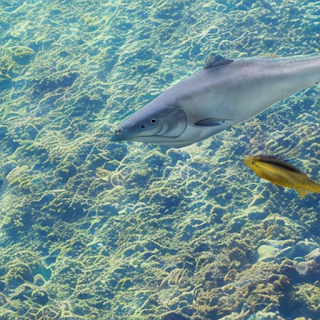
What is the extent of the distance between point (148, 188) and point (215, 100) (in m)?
2.78

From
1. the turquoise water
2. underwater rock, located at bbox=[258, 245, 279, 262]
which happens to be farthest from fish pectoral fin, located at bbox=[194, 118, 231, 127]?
underwater rock, located at bbox=[258, 245, 279, 262]

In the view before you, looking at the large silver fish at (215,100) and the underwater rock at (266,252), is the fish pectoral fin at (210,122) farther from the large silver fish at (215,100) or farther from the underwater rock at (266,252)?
the underwater rock at (266,252)

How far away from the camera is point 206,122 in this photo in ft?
6.68

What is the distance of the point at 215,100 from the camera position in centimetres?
205

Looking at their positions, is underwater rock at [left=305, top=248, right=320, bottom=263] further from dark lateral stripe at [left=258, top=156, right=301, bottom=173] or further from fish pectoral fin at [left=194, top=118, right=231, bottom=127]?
fish pectoral fin at [left=194, top=118, right=231, bottom=127]

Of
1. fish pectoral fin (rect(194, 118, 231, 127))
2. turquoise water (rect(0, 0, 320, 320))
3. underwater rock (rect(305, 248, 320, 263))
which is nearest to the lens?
fish pectoral fin (rect(194, 118, 231, 127))

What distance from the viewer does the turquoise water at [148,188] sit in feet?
12.9

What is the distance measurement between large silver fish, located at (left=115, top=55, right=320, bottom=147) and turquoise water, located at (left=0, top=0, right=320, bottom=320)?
6.69ft

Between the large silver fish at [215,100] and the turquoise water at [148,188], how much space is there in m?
2.04

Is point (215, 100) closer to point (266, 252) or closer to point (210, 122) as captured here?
point (210, 122)

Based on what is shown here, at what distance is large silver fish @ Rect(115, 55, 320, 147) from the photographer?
204 centimetres

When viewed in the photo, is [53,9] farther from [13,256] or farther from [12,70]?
[13,256]

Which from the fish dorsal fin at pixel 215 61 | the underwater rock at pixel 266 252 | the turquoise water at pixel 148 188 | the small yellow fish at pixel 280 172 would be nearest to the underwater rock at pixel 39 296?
the turquoise water at pixel 148 188

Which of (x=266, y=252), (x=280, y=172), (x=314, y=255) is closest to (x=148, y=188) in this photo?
(x=266, y=252)
